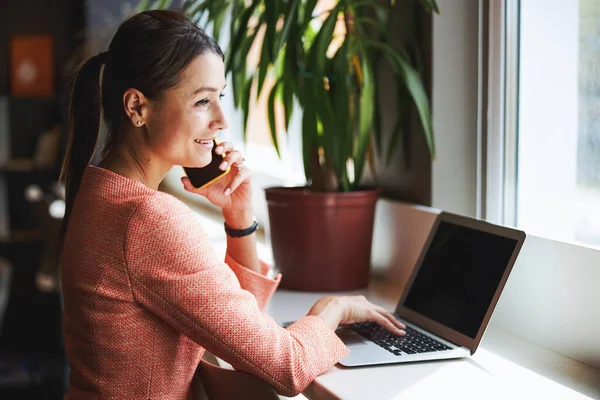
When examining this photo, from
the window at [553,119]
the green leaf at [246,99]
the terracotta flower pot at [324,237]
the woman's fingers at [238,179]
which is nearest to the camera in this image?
the window at [553,119]

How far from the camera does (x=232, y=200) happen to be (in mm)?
1771

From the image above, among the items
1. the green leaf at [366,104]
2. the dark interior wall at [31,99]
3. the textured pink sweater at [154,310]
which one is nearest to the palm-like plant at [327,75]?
the green leaf at [366,104]

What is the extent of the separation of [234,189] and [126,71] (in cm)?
43

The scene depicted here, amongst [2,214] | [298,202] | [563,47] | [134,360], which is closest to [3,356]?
[2,214]

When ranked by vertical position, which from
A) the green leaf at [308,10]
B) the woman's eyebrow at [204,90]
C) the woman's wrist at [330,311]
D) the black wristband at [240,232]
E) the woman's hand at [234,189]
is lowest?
the woman's wrist at [330,311]

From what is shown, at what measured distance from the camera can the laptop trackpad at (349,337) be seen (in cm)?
146

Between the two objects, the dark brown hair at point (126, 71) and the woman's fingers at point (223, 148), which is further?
the woman's fingers at point (223, 148)

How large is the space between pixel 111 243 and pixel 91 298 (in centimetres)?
10

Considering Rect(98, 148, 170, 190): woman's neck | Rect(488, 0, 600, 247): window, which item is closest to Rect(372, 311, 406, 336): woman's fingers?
Rect(488, 0, 600, 247): window

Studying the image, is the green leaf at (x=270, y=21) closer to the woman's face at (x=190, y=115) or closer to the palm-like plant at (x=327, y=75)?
the palm-like plant at (x=327, y=75)

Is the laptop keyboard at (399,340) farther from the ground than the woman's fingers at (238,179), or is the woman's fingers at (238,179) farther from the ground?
the woman's fingers at (238,179)

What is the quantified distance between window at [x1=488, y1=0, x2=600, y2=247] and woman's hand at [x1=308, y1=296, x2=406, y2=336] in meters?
0.38

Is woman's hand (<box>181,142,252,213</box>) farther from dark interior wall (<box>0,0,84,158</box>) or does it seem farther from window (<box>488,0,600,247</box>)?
dark interior wall (<box>0,0,84,158</box>)

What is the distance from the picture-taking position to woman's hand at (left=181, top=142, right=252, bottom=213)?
1720 mm
